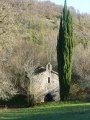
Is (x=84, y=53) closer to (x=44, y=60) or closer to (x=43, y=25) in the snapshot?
(x=44, y=60)

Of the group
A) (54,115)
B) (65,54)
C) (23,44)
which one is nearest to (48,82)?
(65,54)

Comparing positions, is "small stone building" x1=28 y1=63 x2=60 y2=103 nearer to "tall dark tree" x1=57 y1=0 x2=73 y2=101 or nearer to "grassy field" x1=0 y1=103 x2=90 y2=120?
"tall dark tree" x1=57 y1=0 x2=73 y2=101

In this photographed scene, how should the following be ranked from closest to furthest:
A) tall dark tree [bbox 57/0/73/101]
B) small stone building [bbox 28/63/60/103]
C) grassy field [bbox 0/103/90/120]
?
grassy field [bbox 0/103/90/120], tall dark tree [bbox 57/0/73/101], small stone building [bbox 28/63/60/103]

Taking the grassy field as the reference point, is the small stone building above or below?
above

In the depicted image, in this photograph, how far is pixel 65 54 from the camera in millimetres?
51906

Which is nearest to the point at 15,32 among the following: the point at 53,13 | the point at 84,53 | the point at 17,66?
the point at 17,66

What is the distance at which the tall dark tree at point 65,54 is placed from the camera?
50750 millimetres

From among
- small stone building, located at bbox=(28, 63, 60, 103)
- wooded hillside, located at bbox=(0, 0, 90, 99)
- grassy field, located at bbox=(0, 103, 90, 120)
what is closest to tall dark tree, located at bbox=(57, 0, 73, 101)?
wooded hillside, located at bbox=(0, 0, 90, 99)

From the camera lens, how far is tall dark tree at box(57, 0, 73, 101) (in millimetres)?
50750

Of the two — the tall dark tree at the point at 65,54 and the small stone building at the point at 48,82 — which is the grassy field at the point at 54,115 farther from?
the small stone building at the point at 48,82

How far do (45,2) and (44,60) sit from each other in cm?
10639

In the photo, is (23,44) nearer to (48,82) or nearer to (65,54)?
(48,82)

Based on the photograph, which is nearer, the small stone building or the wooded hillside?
the wooded hillside

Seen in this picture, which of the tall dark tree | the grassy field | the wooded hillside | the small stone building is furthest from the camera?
the small stone building
